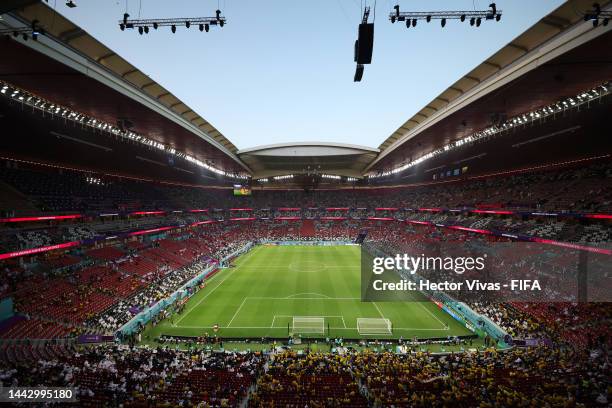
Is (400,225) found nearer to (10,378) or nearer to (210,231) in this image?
(210,231)

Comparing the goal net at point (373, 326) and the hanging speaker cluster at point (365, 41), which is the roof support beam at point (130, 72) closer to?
the hanging speaker cluster at point (365, 41)

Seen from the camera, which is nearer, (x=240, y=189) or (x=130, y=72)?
(x=130, y=72)

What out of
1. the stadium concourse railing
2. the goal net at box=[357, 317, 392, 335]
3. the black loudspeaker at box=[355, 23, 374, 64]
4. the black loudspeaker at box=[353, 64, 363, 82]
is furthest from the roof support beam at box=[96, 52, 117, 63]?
the goal net at box=[357, 317, 392, 335]

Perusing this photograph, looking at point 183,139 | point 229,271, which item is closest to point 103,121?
A: point 183,139

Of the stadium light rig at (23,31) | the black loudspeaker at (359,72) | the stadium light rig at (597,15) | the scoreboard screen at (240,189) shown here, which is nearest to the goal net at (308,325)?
the black loudspeaker at (359,72)

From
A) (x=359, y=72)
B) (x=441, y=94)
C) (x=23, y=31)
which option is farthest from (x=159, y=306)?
(x=441, y=94)

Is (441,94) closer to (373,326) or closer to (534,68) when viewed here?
(534,68)

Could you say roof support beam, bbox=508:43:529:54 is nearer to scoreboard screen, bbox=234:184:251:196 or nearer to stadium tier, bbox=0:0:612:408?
stadium tier, bbox=0:0:612:408
